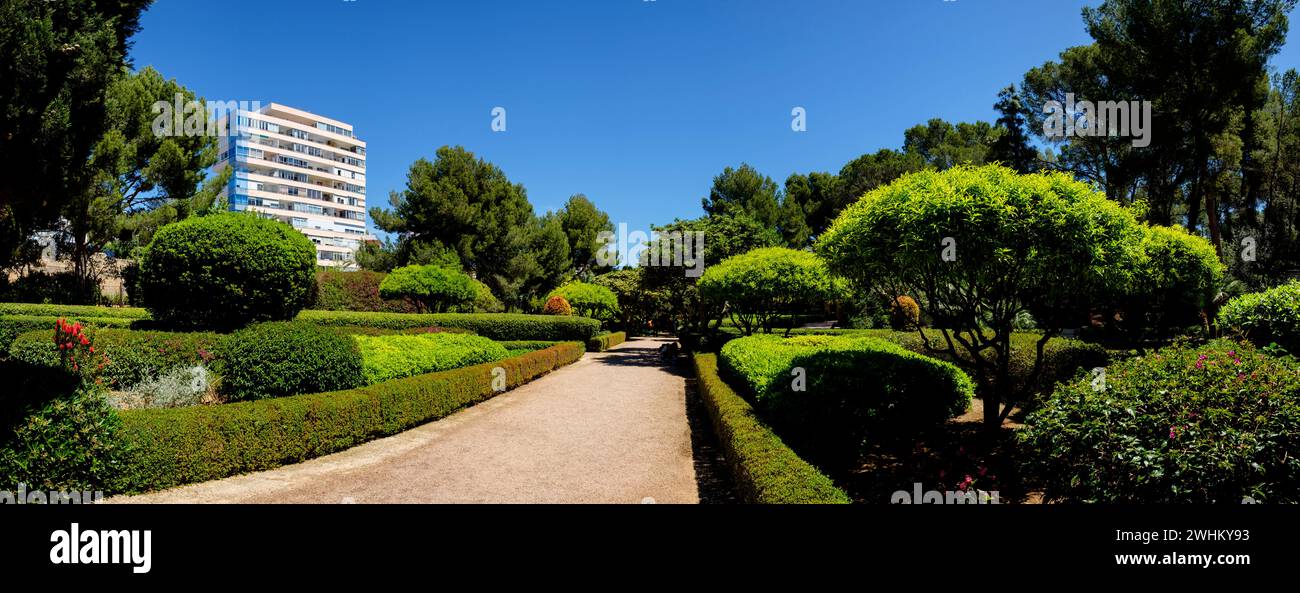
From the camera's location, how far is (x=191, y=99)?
2777cm

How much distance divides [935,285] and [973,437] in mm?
2311

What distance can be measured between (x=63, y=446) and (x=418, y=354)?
6.55 m

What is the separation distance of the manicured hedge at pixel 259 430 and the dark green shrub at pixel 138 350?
2745 millimetres

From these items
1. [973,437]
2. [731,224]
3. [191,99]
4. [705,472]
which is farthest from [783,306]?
[191,99]

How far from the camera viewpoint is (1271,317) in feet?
32.6

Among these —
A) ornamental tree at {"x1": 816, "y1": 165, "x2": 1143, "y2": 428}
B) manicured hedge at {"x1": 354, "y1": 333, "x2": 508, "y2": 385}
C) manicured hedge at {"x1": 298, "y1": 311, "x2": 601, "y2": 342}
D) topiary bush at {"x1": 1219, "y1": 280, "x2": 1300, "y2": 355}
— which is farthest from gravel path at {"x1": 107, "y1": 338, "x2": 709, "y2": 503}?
manicured hedge at {"x1": 298, "y1": 311, "x2": 601, "y2": 342}

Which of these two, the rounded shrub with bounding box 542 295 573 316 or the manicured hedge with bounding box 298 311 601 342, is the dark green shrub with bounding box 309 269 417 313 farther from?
the rounded shrub with bounding box 542 295 573 316

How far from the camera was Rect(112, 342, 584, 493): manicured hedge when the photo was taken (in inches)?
220

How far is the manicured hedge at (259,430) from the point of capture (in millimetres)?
5586

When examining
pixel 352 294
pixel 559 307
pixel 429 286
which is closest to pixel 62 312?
pixel 429 286

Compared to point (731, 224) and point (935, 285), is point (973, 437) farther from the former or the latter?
point (731, 224)

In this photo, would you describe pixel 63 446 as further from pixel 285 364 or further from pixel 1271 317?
pixel 1271 317

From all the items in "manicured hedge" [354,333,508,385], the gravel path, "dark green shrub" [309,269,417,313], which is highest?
"dark green shrub" [309,269,417,313]

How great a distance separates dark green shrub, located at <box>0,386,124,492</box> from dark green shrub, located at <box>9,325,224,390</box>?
3538 mm
